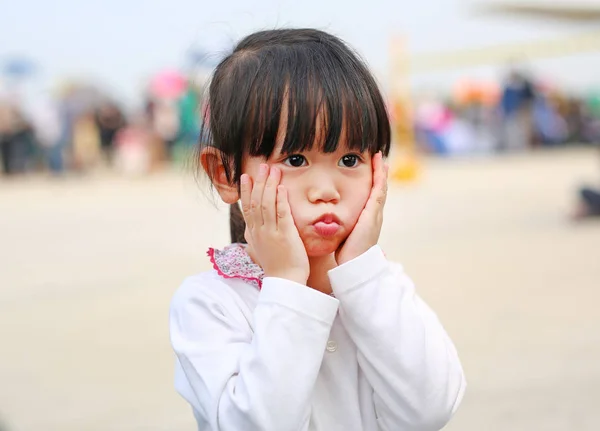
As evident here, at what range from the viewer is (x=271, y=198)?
4.48 ft

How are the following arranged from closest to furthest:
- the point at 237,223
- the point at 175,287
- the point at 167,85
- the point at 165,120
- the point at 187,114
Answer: the point at 237,223
the point at 175,287
the point at 187,114
the point at 165,120
the point at 167,85

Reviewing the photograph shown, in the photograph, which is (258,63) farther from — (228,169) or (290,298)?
(290,298)

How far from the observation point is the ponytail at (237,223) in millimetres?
1726

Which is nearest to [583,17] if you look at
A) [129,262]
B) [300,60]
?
[129,262]

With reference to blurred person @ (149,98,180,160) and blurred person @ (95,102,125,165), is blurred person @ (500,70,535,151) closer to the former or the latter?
blurred person @ (149,98,180,160)

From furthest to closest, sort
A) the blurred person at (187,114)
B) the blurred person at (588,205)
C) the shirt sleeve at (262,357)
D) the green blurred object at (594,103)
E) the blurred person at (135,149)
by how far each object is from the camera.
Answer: the green blurred object at (594,103)
the blurred person at (135,149)
the blurred person at (187,114)
the blurred person at (588,205)
the shirt sleeve at (262,357)

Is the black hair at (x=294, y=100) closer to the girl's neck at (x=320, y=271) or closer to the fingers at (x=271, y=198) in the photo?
the fingers at (x=271, y=198)

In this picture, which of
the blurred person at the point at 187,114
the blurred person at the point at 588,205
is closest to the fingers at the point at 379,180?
the blurred person at the point at 588,205

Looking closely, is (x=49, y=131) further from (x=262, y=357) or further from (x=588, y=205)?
(x=262, y=357)

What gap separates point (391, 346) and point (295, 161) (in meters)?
0.31

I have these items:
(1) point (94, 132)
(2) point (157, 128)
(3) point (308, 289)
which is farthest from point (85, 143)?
(3) point (308, 289)

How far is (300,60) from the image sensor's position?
56.0 inches

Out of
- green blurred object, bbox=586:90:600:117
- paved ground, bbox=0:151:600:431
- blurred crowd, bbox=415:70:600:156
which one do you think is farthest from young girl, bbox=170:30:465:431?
green blurred object, bbox=586:90:600:117

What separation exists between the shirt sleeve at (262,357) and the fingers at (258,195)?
0.31 feet
